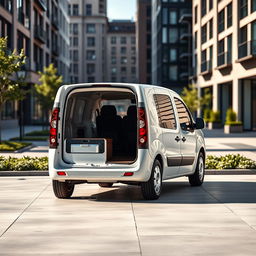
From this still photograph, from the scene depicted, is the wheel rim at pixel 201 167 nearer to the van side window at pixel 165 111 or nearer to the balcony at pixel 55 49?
the van side window at pixel 165 111

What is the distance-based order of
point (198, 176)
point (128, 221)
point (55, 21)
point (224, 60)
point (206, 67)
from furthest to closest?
point (55, 21), point (206, 67), point (224, 60), point (198, 176), point (128, 221)

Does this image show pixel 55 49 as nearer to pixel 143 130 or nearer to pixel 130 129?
pixel 130 129

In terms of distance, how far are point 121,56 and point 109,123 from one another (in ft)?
546

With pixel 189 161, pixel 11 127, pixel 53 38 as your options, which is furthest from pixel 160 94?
pixel 53 38

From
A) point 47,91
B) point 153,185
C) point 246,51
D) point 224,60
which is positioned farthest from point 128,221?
point 224,60

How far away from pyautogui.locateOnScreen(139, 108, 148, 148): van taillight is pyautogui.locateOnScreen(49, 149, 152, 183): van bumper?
0.11 meters

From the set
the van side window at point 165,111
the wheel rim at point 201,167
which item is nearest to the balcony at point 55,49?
the wheel rim at point 201,167

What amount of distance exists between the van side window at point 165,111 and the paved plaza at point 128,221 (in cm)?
129

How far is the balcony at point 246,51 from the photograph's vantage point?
4240cm

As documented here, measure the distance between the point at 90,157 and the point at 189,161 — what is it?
256cm

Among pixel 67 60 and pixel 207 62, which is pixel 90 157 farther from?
pixel 67 60

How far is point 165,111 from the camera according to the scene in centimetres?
1169

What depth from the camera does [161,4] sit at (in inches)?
3812

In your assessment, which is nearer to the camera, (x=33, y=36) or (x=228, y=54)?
(x=228, y=54)
